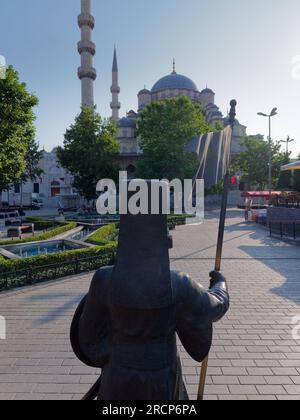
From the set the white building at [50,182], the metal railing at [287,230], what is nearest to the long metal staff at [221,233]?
the metal railing at [287,230]

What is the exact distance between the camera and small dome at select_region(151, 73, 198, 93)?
214 feet

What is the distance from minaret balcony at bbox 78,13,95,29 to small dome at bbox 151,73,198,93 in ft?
95.8

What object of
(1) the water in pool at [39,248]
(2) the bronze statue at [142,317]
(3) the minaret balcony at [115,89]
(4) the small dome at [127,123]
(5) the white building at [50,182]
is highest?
(3) the minaret balcony at [115,89]

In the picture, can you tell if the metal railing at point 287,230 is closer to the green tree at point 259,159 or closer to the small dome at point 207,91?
the green tree at point 259,159

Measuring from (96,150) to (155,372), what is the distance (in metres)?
32.4

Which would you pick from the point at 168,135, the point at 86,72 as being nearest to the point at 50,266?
the point at 168,135

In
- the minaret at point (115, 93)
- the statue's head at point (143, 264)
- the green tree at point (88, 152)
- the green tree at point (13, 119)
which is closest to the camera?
the statue's head at point (143, 264)

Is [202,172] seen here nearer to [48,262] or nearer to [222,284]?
[222,284]

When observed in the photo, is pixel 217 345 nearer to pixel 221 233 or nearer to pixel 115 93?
pixel 221 233

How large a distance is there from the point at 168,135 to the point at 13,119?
831 inches

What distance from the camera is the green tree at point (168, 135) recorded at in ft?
107

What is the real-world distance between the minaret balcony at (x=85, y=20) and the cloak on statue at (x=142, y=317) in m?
44.5

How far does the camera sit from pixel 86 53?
3884 centimetres
